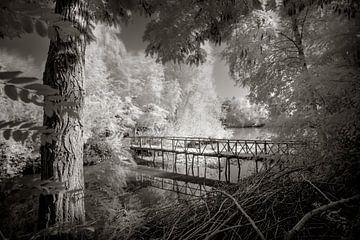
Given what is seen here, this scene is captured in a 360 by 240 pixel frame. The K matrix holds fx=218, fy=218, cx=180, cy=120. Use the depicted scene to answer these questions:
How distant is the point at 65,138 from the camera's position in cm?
223

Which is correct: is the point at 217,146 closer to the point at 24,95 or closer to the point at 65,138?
the point at 65,138

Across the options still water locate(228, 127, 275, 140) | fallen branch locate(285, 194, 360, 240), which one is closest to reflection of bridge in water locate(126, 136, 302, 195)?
still water locate(228, 127, 275, 140)

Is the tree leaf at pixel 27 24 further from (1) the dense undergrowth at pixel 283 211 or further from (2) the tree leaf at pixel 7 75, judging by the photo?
(1) the dense undergrowth at pixel 283 211

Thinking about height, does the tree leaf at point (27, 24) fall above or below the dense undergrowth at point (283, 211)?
above

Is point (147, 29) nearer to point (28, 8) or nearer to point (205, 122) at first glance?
point (28, 8)

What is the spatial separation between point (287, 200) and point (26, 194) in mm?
1239

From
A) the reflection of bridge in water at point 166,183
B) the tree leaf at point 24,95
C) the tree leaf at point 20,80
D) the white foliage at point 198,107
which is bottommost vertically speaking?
the reflection of bridge in water at point 166,183

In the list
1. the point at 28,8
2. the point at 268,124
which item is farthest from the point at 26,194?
the point at 268,124

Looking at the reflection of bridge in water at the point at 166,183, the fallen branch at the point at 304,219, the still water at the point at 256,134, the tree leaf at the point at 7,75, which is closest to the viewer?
the tree leaf at the point at 7,75

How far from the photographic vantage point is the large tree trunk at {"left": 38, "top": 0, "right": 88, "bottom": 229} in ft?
7.11

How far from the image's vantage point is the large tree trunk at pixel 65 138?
7.11 feet

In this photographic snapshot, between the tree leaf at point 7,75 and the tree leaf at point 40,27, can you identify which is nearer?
the tree leaf at point 7,75

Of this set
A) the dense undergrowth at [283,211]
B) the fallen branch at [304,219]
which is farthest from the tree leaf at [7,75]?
the fallen branch at [304,219]

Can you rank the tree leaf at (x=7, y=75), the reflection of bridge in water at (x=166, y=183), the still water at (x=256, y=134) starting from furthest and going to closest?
the reflection of bridge in water at (x=166, y=183), the still water at (x=256, y=134), the tree leaf at (x=7, y=75)
